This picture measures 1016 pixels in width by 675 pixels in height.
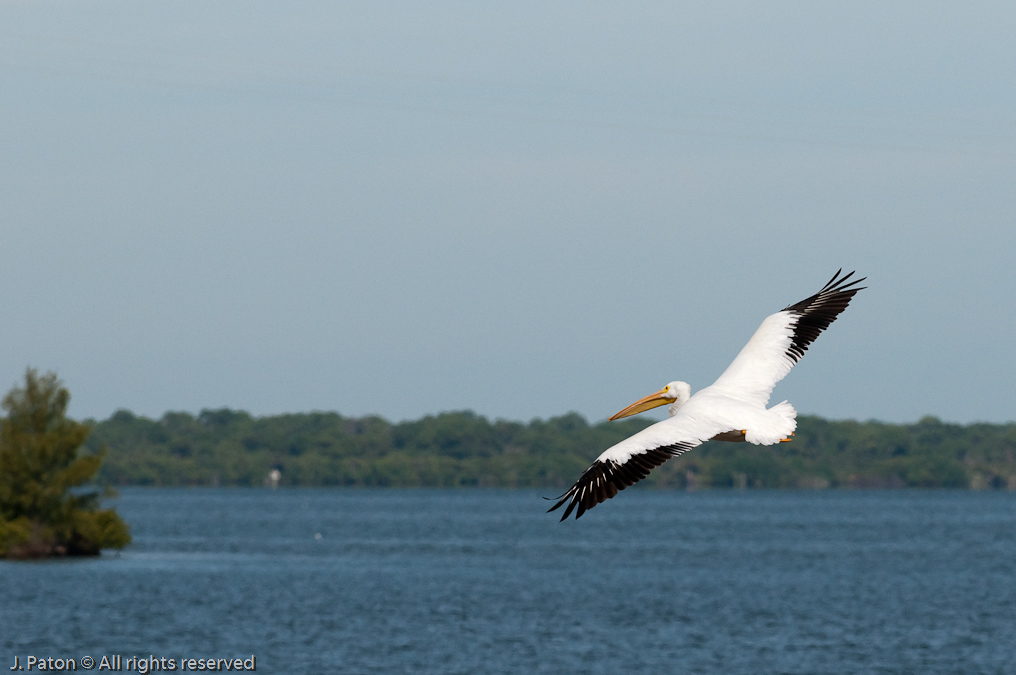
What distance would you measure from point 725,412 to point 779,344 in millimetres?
2529

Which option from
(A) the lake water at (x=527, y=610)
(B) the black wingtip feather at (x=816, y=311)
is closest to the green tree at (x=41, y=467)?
(A) the lake water at (x=527, y=610)

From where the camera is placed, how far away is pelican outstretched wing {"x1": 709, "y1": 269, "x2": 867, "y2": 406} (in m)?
15.1

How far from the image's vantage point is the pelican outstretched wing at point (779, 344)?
1509 centimetres

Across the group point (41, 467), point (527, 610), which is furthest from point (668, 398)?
point (41, 467)

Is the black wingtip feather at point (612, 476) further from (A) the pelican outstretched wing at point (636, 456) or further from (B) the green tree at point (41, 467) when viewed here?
(B) the green tree at point (41, 467)

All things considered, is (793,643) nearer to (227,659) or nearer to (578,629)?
(578,629)

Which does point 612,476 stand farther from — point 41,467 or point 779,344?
point 41,467

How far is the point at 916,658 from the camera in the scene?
7725 cm

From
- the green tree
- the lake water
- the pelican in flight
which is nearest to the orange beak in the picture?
the pelican in flight

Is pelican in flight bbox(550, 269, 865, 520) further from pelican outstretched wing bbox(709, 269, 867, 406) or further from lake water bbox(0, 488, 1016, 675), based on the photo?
lake water bbox(0, 488, 1016, 675)

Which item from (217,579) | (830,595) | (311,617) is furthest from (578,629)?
(217,579)

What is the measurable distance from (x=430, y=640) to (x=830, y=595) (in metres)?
43.1

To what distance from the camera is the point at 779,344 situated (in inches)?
622

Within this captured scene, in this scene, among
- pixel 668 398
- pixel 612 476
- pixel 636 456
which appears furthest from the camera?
pixel 668 398
